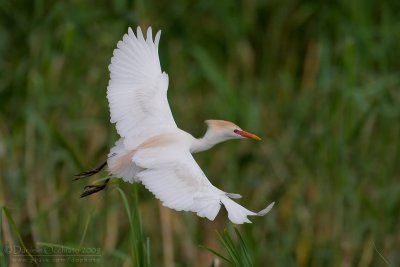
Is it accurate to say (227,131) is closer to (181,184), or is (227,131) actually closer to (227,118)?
(181,184)

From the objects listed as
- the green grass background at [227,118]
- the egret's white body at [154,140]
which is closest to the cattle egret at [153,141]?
the egret's white body at [154,140]

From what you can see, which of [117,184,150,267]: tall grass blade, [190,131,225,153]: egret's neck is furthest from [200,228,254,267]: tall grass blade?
[190,131,225,153]: egret's neck

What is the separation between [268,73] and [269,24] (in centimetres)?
24

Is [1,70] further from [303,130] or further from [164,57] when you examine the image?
[303,130]

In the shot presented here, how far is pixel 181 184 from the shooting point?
1845 mm

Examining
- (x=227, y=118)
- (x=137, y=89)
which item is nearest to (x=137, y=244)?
(x=137, y=89)

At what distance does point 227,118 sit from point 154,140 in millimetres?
1208

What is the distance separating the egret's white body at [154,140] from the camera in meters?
1.79

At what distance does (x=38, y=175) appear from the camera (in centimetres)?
302

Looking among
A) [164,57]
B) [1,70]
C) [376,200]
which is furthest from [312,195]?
[1,70]

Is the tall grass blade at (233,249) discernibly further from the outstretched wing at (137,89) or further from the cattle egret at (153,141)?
the outstretched wing at (137,89)

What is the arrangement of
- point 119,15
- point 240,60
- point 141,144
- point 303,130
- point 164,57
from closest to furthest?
point 141,144
point 119,15
point 164,57
point 303,130
point 240,60

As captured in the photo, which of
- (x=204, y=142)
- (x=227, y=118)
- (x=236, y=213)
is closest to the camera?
(x=236, y=213)

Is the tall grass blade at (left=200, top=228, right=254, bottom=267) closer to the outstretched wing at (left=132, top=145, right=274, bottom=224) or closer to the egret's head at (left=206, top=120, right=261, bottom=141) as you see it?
the outstretched wing at (left=132, top=145, right=274, bottom=224)
